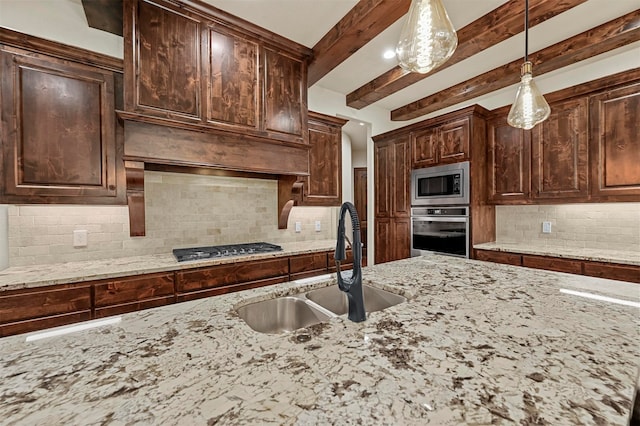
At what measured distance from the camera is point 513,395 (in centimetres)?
53

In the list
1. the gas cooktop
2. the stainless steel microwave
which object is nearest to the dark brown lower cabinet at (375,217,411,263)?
the stainless steel microwave

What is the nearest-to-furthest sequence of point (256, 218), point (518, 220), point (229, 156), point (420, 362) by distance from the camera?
point (420, 362) < point (229, 156) < point (256, 218) < point (518, 220)

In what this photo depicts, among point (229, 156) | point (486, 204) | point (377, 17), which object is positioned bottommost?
point (486, 204)

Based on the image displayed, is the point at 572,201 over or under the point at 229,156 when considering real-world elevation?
under

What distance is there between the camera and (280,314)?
120cm

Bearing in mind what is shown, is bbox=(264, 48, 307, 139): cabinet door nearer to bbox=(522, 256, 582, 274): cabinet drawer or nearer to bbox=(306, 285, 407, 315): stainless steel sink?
bbox=(306, 285, 407, 315): stainless steel sink

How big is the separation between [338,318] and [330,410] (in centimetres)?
43

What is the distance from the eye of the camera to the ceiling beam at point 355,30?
184 cm

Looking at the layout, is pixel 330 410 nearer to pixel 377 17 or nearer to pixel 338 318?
pixel 338 318

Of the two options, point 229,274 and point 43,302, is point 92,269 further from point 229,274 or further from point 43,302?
point 229,274

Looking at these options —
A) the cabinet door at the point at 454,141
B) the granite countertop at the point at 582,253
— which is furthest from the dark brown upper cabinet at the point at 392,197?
the granite countertop at the point at 582,253

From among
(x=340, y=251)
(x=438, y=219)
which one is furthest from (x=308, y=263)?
(x=438, y=219)

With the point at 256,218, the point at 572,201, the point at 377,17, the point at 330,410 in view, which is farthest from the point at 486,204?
the point at 330,410

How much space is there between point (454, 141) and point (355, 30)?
176 cm
